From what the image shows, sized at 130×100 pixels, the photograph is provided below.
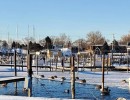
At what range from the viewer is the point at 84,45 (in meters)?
135

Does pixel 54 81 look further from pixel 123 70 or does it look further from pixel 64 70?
pixel 123 70

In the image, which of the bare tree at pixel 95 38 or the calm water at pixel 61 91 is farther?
the bare tree at pixel 95 38

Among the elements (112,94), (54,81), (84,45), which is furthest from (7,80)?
(84,45)

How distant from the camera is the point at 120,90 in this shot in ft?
96.2

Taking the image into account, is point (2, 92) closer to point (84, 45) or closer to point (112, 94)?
point (112, 94)

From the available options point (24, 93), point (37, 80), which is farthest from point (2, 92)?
point (37, 80)

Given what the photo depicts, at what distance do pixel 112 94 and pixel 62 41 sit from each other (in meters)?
118

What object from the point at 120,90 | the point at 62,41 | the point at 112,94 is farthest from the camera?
the point at 62,41

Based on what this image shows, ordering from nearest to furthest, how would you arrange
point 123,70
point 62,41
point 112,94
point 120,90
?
point 112,94 < point 120,90 < point 123,70 < point 62,41

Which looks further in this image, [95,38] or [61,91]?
[95,38]

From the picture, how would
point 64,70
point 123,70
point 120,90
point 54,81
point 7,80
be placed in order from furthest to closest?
point 123,70 → point 64,70 → point 54,81 → point 7,80 → point 120,90

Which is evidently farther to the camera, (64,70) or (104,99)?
(64,70)

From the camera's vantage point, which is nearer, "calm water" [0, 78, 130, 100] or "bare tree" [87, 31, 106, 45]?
"calm water" [0, 78, 130, 100]

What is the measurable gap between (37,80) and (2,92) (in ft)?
30.4
